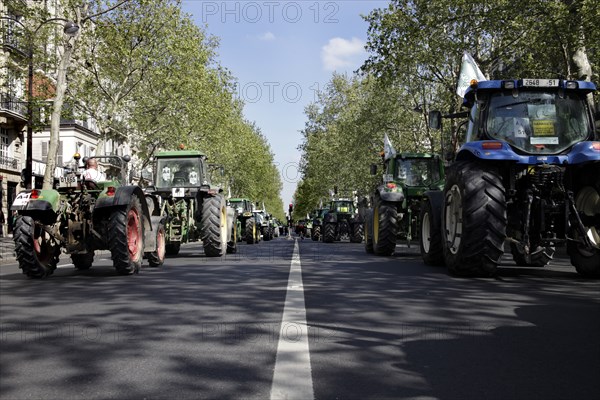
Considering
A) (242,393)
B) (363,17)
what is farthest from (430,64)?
(242,393)

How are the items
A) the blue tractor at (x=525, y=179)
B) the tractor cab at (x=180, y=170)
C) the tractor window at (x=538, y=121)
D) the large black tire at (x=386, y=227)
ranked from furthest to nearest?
1. the tractor cab at (x=180, y=170)
2. the large black tire at (x=386, y=227)
3. the tractor window at (x=538, y=121)
4. the blue tractor at (x=525, y=179)

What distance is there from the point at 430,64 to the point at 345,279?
919 inches

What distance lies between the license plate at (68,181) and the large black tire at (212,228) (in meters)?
4.95

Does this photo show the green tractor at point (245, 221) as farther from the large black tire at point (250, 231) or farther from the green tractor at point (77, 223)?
the green tractor at point (77, 223)

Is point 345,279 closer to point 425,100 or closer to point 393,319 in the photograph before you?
point 393,319

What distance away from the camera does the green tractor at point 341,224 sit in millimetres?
26875

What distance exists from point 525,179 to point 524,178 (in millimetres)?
28

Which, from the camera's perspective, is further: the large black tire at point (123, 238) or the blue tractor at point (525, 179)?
the large black tire at point (123, 238)

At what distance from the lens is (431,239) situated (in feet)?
36.1

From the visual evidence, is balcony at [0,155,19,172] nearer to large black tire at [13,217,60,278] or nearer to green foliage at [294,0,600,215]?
green foliage at [294,0,600,215]

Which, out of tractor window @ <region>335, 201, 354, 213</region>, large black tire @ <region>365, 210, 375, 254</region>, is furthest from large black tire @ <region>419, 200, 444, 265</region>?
tractor window @ <region>335, 201, 354, 213</region>

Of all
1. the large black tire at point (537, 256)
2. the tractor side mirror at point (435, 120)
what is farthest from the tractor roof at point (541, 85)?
the large black tire at point (537, 256)

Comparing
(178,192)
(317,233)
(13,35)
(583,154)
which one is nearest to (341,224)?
(317,233)

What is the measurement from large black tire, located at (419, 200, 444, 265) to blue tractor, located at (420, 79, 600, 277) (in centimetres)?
116
